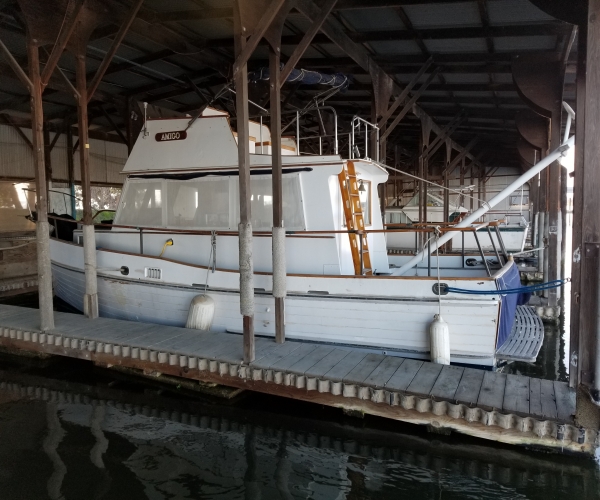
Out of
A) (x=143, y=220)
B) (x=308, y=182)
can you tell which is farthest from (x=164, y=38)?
(x=308, y=182)

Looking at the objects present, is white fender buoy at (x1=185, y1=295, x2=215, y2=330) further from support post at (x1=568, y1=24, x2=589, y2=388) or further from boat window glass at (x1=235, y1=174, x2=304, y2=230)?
support post at (x1=568, y1=24, x2=589, y2=388)

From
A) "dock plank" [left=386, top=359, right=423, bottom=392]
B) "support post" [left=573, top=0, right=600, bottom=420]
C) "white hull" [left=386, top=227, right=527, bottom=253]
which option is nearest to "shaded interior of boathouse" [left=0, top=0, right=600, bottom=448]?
"support post" [left=573, top=0, right=600, bottom=420]

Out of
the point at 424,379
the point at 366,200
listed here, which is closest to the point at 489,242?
the point at 366,200

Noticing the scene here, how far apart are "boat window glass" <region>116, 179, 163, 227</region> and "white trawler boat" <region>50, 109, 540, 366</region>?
0.6 inches

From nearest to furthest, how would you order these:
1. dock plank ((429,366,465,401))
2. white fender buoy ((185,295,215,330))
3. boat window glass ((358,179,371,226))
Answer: dock plank ((429,366,465,401)) < white fender buoy ((185,295,215,330)) < boat window glass ((358,179,371,226))

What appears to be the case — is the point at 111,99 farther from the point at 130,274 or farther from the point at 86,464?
the point at 86,464

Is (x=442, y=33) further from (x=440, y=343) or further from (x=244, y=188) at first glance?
(x=440, y=343)

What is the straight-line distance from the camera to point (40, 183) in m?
6.00

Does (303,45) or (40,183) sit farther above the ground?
(303,45)

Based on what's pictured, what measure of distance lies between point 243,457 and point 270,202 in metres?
3.38

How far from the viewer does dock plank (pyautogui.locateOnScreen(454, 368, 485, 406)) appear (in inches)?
165

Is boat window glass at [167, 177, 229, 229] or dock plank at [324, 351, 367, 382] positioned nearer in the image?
dock plank at [324, 351, 367, 382]

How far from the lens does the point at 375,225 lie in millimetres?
7426

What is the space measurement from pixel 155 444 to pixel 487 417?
294 centimetres
